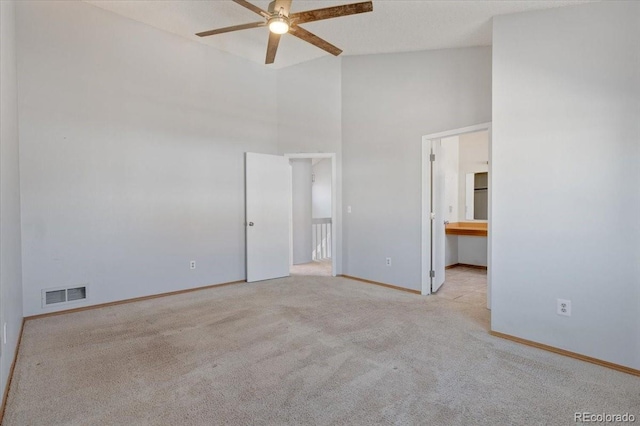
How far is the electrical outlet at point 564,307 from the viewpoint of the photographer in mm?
2656

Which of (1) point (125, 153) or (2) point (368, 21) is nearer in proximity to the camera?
(2) point (368, 21)

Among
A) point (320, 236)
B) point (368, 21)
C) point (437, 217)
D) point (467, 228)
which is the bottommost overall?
point (320, 236)

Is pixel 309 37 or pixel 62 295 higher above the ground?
pixel 309 37

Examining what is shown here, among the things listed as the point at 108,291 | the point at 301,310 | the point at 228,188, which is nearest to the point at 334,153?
the point at 228,188

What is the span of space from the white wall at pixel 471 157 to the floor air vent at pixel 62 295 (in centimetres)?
633

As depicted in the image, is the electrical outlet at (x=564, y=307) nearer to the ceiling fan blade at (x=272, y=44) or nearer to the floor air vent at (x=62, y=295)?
the ceiling fan blade at (x=272, y=44)

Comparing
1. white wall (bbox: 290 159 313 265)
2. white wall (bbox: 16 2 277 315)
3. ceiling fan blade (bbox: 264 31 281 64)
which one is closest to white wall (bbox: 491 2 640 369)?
ceiling fan blade (bbox: 264 31 281 64)

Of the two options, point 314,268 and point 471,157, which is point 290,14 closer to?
point 314,268

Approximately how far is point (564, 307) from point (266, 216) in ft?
12.8

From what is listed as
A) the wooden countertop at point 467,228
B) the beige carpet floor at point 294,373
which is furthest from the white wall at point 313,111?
the beige carpet floor at point 294,373

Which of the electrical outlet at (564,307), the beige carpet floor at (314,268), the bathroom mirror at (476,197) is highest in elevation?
the bathroom mirror at (476,197)

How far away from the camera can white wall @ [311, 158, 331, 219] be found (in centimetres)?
909

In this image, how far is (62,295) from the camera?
3.60 metres

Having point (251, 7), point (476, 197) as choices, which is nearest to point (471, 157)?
point (476, 197)
